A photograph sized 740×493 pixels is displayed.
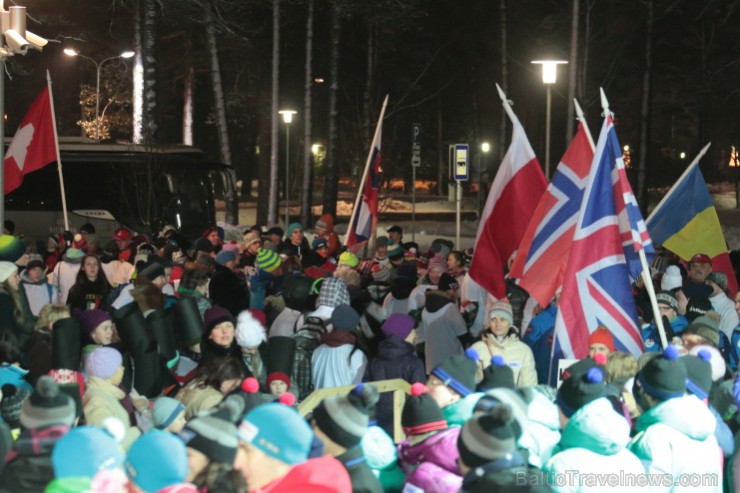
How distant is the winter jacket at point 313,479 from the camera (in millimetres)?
4387

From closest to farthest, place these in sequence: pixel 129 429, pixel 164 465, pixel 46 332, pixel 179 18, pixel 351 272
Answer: pixel 164 465
pixel 129 429
pixel 46 332
pixel 351 272
pixel 179 18

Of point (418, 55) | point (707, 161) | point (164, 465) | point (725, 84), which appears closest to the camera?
point (164, 465)

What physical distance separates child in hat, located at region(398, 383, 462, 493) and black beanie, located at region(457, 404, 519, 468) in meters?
0.73

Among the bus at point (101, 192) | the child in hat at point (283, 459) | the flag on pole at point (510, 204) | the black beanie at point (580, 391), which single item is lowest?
the bus at point (101, 192)

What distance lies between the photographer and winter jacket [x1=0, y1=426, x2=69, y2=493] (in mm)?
4984

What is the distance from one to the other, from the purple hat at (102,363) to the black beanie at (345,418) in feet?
8.22

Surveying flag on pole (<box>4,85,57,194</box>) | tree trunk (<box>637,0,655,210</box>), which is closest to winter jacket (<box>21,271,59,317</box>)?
flag on pole (<box>4,85,57,194</box>)

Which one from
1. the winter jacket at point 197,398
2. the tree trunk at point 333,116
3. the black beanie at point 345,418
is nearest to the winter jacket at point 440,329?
the winter jacket at point 197,398

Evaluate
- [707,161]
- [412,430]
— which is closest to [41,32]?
[707,161]

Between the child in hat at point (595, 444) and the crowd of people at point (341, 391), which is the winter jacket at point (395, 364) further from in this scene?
the child in hat at point (595, 444)

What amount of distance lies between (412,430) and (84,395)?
2150mm

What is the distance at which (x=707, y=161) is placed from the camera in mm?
63250

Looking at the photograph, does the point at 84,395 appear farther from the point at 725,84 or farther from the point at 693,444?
the point at 725,84

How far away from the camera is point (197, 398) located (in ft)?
24.0
